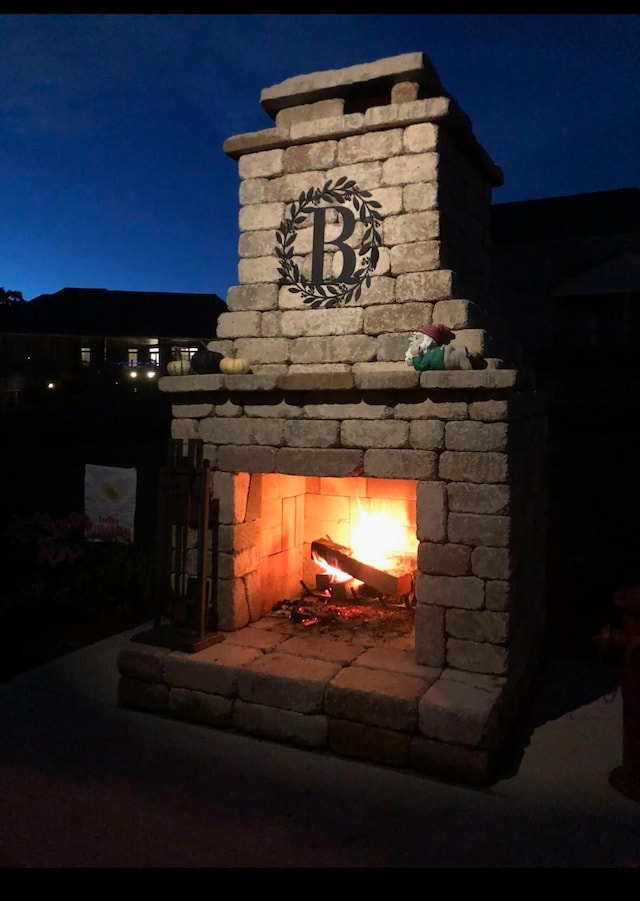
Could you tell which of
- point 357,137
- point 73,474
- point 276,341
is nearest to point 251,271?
point 276,341

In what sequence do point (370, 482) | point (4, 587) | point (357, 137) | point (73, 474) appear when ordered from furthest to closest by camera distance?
point (73, 474)
point (4, 587)
point (370, 482)
point (357, 137)

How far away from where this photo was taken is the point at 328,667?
4.91m

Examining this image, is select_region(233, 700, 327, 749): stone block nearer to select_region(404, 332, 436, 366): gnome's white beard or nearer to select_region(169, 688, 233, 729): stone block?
select_region(169, 688, 233, 729): stone block

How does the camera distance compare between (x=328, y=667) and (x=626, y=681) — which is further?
(x=328, y=667)

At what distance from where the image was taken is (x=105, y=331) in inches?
1062

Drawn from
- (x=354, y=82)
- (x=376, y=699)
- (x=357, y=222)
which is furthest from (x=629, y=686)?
(x=354, y=82)

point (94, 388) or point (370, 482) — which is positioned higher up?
point (94, 388)

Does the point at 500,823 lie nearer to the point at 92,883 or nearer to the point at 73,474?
the point at 92,883

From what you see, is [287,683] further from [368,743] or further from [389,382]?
[389,382]

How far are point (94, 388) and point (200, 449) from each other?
16570 millimetres

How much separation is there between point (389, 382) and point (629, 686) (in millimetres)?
2561

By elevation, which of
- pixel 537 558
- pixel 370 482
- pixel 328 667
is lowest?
pixel 328 667

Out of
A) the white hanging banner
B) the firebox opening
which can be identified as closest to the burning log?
the firebox opening

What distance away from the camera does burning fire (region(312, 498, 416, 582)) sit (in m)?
6.43
